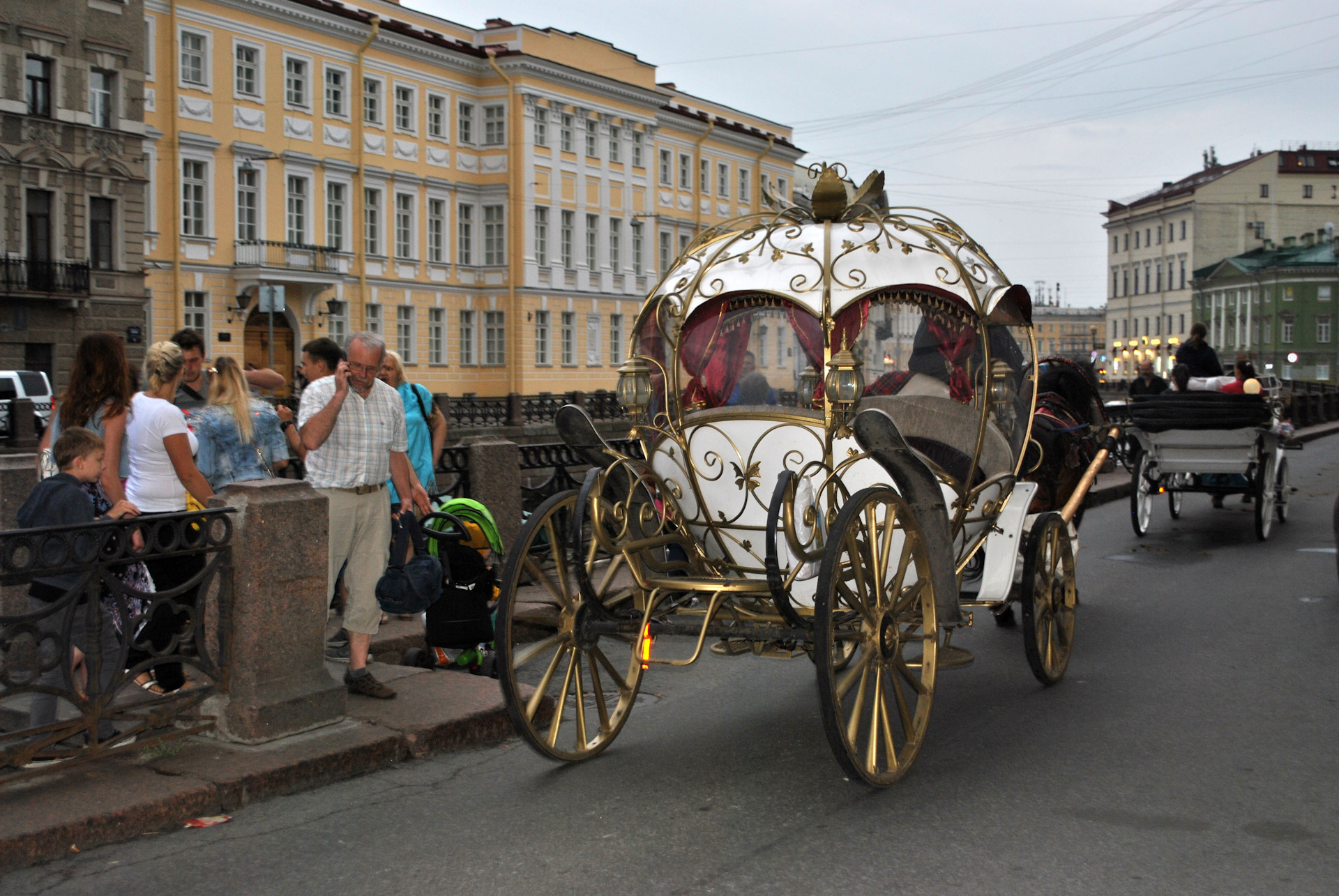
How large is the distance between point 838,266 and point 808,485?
112 cm

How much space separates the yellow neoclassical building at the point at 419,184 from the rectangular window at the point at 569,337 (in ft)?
0.33

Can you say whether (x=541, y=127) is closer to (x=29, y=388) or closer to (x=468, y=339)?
(x=468, y=339)

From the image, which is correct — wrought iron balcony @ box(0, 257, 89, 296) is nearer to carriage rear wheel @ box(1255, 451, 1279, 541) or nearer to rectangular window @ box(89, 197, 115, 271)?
rectangular window @ box(89, 197, 115, 271)

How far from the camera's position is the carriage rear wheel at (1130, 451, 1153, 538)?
14.1 metres

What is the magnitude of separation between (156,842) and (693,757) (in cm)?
227

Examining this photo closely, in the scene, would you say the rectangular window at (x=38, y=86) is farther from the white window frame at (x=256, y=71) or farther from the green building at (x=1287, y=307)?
the green building at (x=1287, y=307)

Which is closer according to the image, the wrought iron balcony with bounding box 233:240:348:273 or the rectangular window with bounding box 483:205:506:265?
the wrought iron balcony with bounding box 233:240:348:273

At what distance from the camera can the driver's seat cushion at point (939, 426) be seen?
21.8ft

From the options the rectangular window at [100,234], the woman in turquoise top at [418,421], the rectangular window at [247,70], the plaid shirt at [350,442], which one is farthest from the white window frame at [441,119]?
the plaid shirt at [350,442]

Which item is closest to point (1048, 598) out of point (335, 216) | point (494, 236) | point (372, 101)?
point (335, 216)

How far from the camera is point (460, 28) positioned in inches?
1971

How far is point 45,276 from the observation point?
34.2 m

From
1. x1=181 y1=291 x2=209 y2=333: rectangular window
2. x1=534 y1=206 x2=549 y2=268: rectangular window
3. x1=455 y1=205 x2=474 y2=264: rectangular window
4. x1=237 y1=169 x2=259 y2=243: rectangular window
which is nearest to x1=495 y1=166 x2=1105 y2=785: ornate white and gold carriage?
x1=181 y1=291 x2=209 y2=333: rectangular window

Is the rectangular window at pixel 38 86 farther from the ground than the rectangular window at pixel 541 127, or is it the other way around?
the rectangular window at pixel 541 127
